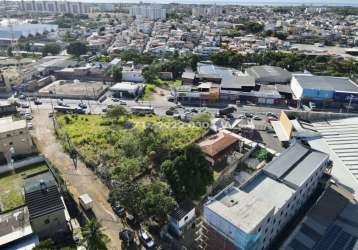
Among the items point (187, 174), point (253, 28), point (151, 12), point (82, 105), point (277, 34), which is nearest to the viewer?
point (187, 174)

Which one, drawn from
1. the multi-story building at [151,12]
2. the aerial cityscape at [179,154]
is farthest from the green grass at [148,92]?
the multi-story building at [151,12]

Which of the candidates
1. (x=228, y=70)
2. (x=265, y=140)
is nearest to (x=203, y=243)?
(x=265, y=140)

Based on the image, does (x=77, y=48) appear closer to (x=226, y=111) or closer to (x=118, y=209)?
(x=226, y=111)

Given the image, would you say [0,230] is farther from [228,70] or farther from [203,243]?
[228,70]

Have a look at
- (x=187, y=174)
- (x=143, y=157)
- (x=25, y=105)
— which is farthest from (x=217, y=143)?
(x=25, y=105)

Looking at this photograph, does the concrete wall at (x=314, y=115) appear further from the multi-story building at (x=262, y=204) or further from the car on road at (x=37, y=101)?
the car on road at (x=37, y=101)

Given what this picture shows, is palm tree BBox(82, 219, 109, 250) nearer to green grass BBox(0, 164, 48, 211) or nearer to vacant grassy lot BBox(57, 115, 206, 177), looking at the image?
vacant grassy lot BBox(57, 115, 206, 177)

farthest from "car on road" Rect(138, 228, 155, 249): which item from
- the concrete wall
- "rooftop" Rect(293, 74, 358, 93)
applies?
"rooftop" Rect(293, 74, 358, 93)
